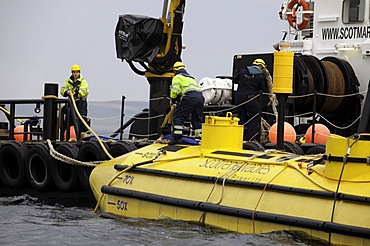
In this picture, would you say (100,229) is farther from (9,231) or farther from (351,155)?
(351,155)

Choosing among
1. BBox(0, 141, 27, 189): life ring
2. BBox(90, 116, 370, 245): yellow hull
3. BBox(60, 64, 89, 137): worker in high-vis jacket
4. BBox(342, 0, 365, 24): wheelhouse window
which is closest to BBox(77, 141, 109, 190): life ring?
BBox(0, 141, 27, 189): life ring

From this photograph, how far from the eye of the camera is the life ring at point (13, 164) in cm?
1413

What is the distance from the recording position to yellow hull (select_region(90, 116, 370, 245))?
328 inches

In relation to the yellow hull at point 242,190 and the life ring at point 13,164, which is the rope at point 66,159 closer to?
the life ring at point 13,164

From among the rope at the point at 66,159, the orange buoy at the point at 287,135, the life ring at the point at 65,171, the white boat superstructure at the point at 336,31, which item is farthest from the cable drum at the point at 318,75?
the rope at the point at 66,159

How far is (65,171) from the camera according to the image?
1382 cm

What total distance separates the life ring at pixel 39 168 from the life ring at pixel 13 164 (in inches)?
5.8

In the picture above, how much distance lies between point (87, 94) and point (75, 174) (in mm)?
3403

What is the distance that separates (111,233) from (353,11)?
9183mm

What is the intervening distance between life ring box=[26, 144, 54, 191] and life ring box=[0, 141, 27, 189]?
15cm

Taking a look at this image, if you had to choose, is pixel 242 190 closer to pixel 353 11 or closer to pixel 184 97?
pixel 184 97

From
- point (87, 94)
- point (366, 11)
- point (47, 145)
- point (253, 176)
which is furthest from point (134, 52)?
point (253, 176)

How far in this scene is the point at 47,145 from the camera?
13891 millimetres

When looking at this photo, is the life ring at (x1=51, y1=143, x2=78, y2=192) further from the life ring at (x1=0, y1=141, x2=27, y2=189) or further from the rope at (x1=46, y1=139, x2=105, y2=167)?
the life ring at (x1=0, y1=141, x2=27, y2=189)
